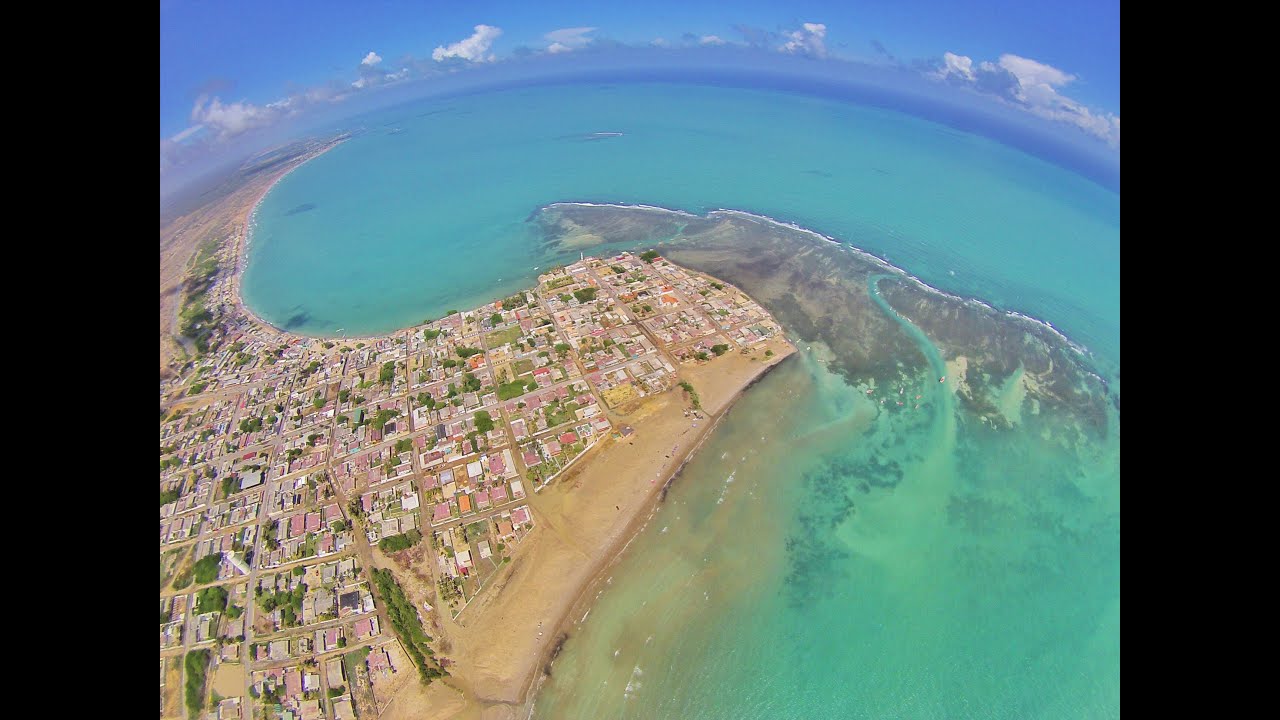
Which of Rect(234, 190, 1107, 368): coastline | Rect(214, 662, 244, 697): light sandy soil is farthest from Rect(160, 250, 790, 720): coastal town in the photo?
Rect(234, 190, 1107, 368): coastline

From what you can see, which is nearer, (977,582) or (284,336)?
(977,582)

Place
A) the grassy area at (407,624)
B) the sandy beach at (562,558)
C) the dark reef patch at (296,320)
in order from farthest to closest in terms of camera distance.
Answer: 1. the dark reef patch at (296,320)
2. the grassy area at (407,624)
3. the sandy beach at (562,558)

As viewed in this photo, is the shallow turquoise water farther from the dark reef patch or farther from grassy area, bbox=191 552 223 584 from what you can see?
grassy area, bbox=191 552 223 584

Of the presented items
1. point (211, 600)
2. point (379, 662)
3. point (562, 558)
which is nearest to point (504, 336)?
point (562, 558)

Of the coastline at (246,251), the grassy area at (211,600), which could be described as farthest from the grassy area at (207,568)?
the coastline at (246,251)

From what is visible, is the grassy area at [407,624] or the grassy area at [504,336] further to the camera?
the grassy area at [504,336]

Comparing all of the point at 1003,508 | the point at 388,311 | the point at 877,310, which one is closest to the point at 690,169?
the point at 877,310

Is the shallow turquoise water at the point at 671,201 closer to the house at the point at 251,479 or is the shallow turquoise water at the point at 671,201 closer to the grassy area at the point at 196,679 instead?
the house at the point at 251,479

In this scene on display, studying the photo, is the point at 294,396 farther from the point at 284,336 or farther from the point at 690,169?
the point at 690,169
